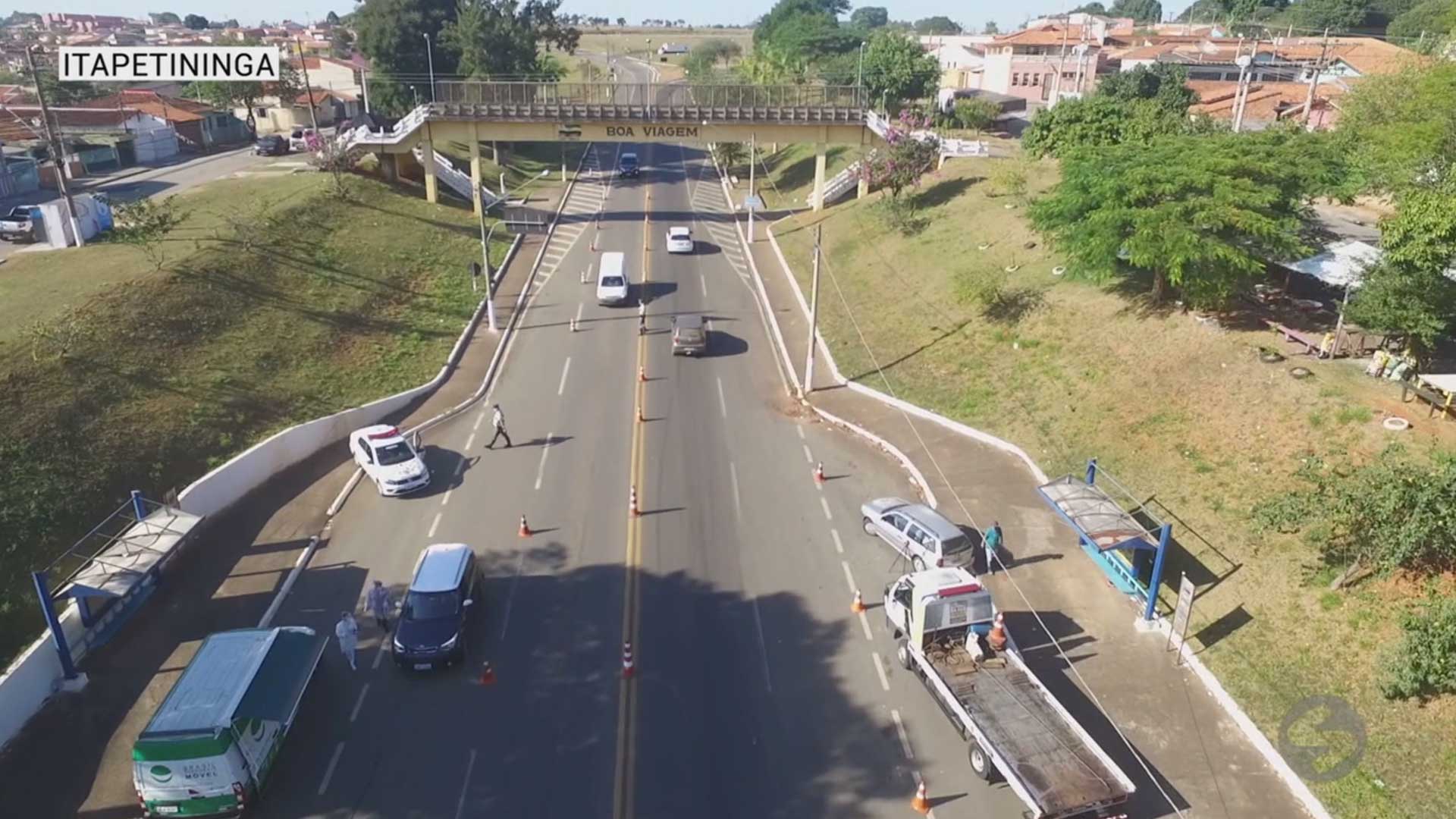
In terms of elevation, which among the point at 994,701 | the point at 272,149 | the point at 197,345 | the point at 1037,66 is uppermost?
the point at 1037,66

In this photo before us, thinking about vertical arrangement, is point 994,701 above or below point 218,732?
below

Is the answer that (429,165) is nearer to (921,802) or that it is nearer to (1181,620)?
(1181,620)

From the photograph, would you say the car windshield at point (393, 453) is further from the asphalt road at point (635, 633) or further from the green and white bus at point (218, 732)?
the green and white bus at point (218, 732)

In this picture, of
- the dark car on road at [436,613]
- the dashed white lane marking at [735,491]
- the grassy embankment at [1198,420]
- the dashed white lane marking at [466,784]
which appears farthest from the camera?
the dashed white lane marking at [735,491]

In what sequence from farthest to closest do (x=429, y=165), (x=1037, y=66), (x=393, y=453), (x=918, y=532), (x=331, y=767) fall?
(x=1037, y=66), (x=429, y=165), (x=393, y=453), (x=918, y=532), (x=331, y=767)

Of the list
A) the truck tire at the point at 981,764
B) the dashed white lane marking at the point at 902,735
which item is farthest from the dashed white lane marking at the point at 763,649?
the truck tire at the point at 981,764

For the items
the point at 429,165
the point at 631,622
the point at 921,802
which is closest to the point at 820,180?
the point at 429,165
